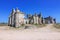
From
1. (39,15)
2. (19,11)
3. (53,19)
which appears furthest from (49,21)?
(19,11)

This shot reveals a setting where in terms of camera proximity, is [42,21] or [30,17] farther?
[42,21]

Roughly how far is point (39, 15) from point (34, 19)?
8173 millimetres

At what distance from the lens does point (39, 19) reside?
70875 mm

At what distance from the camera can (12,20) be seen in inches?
2199

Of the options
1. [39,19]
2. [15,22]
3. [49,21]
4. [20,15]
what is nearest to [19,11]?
[20,15]

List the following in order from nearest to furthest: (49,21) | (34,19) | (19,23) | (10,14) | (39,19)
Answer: (19,23), (10,14), (34,19), (39,19), (49,21)

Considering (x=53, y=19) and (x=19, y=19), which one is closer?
(x=19, y=19)

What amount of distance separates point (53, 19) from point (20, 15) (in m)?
36.4

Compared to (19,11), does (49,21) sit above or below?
below

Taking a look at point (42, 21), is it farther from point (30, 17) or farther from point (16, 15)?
point (16, 15)

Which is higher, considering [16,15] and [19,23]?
[16,15]

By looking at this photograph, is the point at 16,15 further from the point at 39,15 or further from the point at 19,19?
the point at 39,15

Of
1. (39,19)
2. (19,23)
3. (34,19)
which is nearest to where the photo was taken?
(19,23)

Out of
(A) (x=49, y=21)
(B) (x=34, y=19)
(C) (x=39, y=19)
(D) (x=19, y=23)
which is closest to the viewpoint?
(D) (x=19, y=23)
